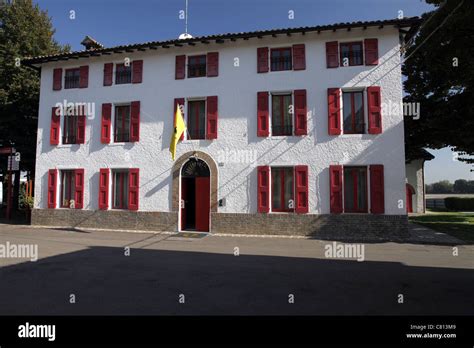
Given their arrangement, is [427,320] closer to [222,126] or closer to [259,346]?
[259,346]

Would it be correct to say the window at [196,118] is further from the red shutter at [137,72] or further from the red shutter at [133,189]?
the red shutter at [133,189]

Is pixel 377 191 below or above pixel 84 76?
below

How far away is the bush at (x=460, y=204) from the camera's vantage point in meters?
31.3

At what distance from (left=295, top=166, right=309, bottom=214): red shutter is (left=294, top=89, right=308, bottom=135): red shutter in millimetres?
1704

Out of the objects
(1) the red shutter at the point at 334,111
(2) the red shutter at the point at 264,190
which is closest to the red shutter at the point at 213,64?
(2) the red shutter at the point at 264,190

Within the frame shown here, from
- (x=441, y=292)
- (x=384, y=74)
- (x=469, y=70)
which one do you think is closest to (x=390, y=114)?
(x=384, y=74)

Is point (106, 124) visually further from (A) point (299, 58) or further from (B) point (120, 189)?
(A) point (299, 58)

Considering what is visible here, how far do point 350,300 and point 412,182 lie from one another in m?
26.7

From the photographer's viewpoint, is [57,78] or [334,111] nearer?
[334,111]

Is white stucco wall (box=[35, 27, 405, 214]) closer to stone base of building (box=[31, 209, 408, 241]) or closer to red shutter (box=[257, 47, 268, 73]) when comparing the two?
red shutter (box=[257, 47, 268, 73])

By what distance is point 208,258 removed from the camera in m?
9.16

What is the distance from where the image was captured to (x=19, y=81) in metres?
20.4

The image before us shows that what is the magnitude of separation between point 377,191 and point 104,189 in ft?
42.0

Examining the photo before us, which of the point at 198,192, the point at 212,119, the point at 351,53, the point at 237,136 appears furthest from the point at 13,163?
the point at 351,53
